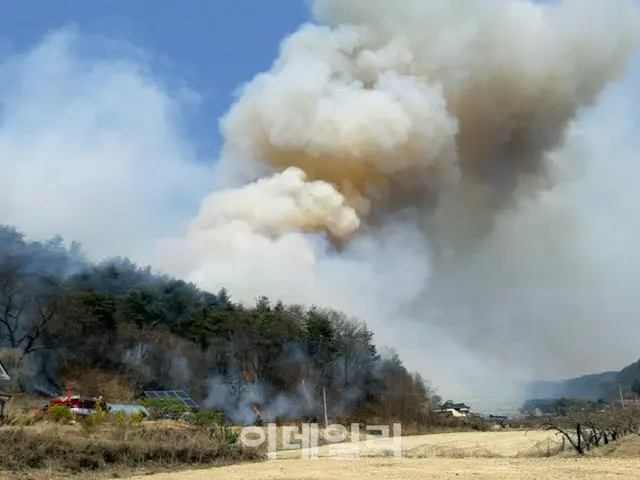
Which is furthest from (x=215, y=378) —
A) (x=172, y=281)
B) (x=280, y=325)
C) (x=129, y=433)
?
(x=129, y=433)

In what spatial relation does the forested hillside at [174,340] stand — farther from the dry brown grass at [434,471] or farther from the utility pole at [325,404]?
the dry brown grass at [434,471]

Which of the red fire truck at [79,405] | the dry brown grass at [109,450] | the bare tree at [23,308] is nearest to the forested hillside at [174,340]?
the bare tree at [23,308]

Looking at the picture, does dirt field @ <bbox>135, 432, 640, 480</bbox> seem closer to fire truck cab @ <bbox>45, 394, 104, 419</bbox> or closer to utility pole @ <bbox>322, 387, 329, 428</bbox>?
fire truck cab @ <bbox>45, 394, 104, 419</bbox>

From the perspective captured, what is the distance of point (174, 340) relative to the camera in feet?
194

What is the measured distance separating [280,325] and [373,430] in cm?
1253

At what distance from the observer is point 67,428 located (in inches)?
1139

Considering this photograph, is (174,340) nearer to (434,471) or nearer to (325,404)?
(325,404)

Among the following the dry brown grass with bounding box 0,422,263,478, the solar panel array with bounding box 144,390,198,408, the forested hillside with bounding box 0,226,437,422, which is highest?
the forested hillside with bounding box 0,226,437,422

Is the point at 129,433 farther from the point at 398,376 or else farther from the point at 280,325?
the point at 398,376

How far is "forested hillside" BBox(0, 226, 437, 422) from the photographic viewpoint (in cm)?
5391

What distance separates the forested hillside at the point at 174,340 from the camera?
53906 millimetres

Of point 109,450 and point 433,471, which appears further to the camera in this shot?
point 109,450

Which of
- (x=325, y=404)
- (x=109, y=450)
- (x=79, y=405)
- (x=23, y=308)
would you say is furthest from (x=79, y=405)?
(x=325, y=404)

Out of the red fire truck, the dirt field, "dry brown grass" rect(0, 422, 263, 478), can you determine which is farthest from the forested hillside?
the dirt field
